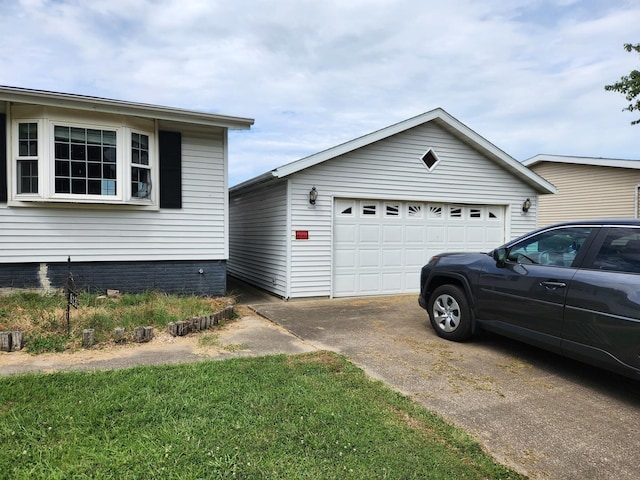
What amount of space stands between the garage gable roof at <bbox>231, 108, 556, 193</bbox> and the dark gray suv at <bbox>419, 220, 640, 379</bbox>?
406cm

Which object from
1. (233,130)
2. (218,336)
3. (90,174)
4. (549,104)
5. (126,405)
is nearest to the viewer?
(126,405)

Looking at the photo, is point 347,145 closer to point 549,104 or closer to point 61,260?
point 61,260

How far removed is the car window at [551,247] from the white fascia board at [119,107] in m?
5.60

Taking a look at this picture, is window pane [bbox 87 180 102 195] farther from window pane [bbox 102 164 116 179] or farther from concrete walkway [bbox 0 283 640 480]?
concrete walkway [bbox 0 283 640 480]

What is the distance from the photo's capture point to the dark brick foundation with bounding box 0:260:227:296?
24.1 feet

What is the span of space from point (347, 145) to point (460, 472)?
734cm

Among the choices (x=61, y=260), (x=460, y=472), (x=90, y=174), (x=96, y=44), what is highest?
(x=96, y=44)

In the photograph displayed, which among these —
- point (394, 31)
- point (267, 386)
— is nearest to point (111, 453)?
point (267, 386)

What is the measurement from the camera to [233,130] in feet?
27.3

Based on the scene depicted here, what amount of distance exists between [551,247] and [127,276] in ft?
23.6

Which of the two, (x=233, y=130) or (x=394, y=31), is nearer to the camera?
(x=233, y=130)

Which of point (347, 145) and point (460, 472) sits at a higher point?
point (347, 145)

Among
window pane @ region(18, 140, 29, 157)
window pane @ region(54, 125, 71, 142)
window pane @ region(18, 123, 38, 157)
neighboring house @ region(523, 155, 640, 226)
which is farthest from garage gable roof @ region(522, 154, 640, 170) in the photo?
window pane @ region(18, 140, 29, 157)

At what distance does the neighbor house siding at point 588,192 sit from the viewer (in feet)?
48.9
